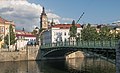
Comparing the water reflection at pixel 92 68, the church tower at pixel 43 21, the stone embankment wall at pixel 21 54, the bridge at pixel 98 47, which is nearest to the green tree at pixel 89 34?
the stone embankment wall at pixel 21 54

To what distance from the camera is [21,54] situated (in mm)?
98250

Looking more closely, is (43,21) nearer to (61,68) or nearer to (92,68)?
(61,68)

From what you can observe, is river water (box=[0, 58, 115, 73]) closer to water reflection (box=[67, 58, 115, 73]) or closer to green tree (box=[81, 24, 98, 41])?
water reflection (box=[67, 58, 115, 73])

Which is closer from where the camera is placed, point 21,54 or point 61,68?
point 61,68

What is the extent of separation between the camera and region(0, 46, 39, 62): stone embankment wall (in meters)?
95.0

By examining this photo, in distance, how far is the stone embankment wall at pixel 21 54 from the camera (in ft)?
312

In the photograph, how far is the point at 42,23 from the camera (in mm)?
162500

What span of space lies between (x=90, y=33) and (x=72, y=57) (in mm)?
11933

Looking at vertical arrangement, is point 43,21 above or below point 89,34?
above

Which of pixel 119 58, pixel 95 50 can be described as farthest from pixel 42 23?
pixel 119 58

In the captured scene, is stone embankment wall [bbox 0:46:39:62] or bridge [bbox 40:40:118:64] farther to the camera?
stone embankment wall [bbox 0:46:39:62]

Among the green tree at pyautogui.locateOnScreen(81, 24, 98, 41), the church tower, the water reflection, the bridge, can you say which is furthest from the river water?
the church tower

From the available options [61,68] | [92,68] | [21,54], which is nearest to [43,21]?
[21,54]

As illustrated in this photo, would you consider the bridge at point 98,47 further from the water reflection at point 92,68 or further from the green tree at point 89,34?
the green tree at point 89,34
